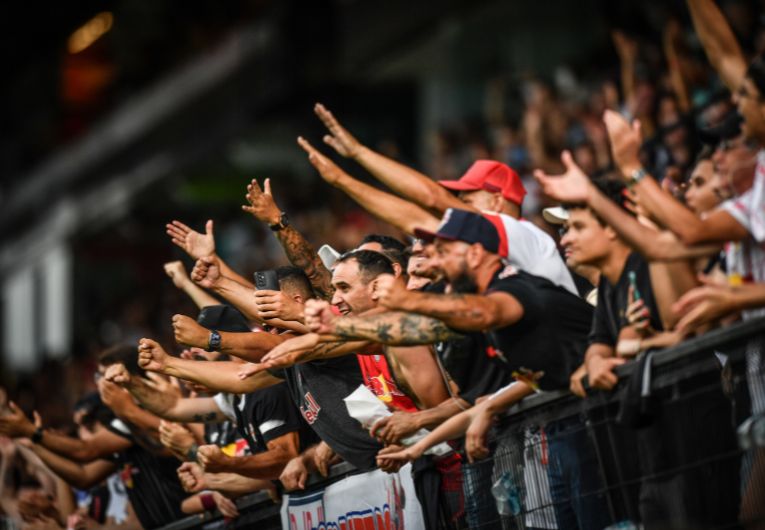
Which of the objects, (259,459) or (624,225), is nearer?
(624,225)

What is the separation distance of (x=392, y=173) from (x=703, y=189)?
1511 mm

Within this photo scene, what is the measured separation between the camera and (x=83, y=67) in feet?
87.9

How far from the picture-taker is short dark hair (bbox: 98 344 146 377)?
9.02m

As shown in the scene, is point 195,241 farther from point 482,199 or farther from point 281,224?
point 482,199

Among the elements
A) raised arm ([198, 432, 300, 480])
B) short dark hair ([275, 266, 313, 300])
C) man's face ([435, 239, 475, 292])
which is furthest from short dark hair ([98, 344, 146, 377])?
man's face ([435, 239, 475, 292])

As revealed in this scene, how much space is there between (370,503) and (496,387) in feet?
3.34

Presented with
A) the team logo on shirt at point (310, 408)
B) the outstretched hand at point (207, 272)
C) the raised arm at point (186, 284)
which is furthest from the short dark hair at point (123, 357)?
the team logo on shirt at point (310, 408)

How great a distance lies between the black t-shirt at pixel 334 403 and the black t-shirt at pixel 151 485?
2262mm

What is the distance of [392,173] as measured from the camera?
670cm

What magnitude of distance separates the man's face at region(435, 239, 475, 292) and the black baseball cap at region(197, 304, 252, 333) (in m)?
2.40

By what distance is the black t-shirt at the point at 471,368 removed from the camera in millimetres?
6270

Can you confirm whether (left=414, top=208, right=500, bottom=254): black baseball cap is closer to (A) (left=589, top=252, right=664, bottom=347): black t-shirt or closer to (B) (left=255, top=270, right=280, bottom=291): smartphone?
(A) (left=589, top=252, right=664, bottom=347): black t-shirt

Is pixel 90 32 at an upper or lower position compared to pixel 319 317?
upper

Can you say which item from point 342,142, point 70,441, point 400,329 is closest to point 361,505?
point 400,329
